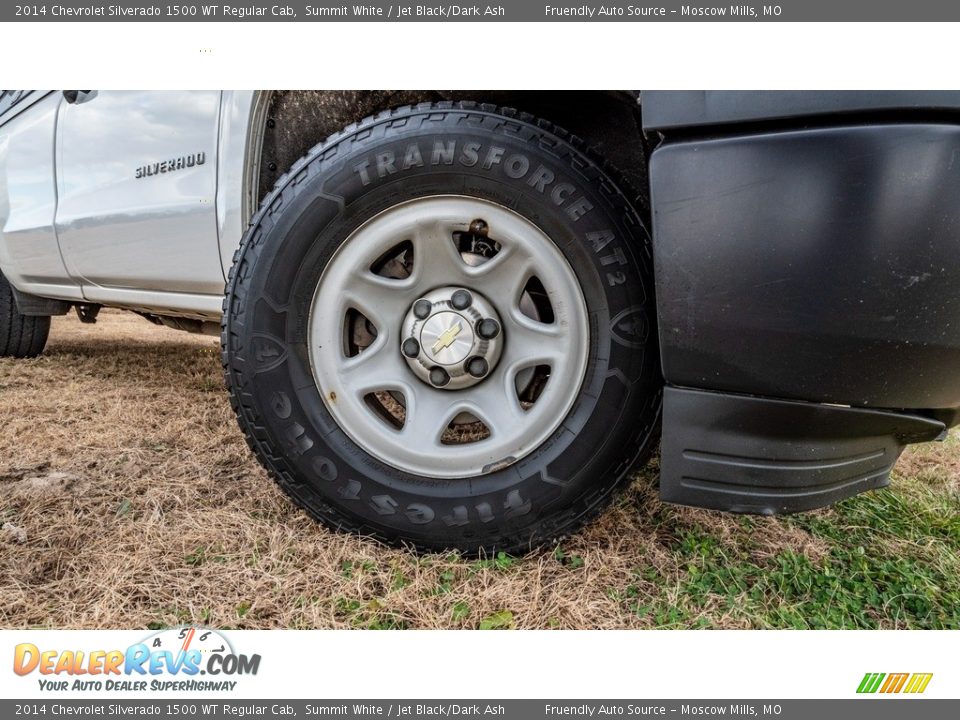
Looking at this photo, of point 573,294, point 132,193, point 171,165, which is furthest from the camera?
point 132,193

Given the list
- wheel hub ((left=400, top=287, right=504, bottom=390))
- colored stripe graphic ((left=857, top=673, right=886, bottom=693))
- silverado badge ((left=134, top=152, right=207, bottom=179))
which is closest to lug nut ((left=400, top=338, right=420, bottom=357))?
wheel hub ((left=400, top=287, right=504, bottom=390))

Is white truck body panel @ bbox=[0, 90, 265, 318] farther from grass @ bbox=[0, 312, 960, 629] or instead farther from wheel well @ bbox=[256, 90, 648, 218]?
grass @ bbox=[0, 312, 960, 629]

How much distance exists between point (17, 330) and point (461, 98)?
343 centimetres

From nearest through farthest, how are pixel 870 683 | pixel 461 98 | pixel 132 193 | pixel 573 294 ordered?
pixel 870 683 < pixel 573 294 < pixel 461 98 < pixel 132 193

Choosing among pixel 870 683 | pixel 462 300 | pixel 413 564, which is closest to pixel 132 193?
pixel 462 300

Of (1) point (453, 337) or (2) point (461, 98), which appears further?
(2) point (461, 98)

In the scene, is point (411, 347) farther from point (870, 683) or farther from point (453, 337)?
point (870, 683)

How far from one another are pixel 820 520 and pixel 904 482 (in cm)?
49

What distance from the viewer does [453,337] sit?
Answer: 132 cm

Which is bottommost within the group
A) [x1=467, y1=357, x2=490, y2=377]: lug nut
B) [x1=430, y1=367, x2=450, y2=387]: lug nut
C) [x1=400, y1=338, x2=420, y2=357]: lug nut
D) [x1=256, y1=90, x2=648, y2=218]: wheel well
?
[x1=430, y1=367, x2=450, y2=387]: lug nut

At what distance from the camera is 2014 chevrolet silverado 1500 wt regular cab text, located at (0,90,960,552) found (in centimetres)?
99

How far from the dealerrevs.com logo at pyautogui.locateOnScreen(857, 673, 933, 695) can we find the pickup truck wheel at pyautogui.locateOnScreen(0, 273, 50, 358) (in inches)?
164

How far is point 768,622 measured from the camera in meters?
1.18

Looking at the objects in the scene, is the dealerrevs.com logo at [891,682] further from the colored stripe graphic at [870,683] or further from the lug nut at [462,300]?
the lug nut at [462,300]
